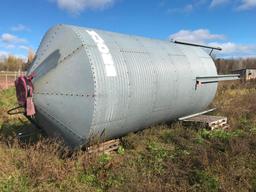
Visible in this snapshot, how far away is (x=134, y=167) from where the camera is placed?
6.17 m

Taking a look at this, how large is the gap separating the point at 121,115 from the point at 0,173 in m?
2.61

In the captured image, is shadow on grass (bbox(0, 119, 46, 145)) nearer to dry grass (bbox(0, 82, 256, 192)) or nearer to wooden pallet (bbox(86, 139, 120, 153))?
dry grass (bbox(0, 82, 256, 192))

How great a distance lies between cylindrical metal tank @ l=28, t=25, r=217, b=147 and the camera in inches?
245

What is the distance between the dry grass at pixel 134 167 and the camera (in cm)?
526

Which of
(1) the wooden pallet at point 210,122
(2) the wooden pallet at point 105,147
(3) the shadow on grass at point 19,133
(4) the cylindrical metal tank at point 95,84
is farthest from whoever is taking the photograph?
(1) the wooden pallet at point 210,122

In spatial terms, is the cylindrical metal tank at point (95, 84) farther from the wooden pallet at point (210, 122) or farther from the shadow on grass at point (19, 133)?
the wooden pallet at point (210, 122)

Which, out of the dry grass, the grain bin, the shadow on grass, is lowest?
the dry grass

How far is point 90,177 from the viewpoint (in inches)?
225

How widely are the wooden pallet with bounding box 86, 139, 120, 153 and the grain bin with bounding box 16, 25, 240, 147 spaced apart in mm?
182

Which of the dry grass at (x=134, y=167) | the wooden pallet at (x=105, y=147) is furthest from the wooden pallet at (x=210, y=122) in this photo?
the wooden pallet at (x=105, y=147)

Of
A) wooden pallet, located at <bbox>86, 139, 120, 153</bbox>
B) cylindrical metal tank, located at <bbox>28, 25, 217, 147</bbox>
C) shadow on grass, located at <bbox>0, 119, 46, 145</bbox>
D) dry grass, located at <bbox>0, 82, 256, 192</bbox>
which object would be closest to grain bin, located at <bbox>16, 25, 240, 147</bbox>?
cylindrical metal tank, located at <bbox>28, 25, 217, 147</bbox>

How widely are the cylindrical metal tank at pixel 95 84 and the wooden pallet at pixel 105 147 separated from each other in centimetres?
20

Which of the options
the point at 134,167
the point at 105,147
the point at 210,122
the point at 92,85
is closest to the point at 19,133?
the point at 105,147

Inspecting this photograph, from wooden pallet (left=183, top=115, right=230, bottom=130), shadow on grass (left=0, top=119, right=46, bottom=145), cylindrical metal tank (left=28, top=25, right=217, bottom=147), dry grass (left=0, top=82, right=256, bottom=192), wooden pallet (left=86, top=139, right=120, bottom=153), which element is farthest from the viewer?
wooden pallet (left=183, top=115, right=230, bottom=130)
